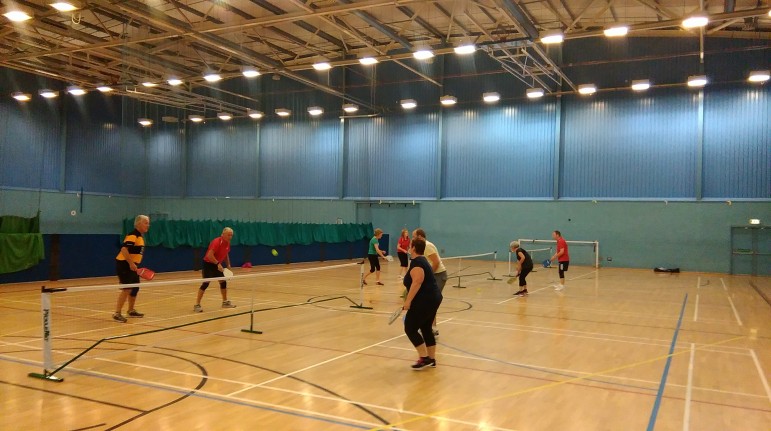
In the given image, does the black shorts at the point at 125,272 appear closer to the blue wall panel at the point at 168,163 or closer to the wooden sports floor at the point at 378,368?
the wooden sports floor at the point at 378,368

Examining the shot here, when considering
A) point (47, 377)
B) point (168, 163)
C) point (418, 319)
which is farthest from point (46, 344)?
point (168, 163)

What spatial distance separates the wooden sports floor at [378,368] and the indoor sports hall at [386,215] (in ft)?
0.21

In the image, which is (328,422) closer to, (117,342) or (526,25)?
(117,342)

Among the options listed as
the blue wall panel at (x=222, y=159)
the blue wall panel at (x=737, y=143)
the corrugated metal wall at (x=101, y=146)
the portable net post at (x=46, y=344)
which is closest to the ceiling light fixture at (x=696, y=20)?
the blue wall panel at (x=737, y=143)

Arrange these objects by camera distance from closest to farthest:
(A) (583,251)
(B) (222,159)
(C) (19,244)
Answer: (C) (19,244), (A) (583,251), (B) (222,159)

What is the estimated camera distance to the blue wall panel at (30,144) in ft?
104

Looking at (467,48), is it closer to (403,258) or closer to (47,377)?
(403,258)

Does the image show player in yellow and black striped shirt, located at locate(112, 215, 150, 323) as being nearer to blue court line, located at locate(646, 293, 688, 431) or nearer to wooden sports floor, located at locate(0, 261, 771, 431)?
wooden sports floor, located at locate(0, 261, 771, 431)

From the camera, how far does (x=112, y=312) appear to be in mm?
12344

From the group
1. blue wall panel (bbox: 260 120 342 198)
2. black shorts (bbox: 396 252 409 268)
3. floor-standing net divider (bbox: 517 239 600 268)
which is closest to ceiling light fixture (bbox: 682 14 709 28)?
black shorts (bbox: 396 252 409 268)

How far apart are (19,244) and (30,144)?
19178mm

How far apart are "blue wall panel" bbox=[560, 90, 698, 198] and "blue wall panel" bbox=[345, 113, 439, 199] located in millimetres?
8095

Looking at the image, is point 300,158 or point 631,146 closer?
point 631,146

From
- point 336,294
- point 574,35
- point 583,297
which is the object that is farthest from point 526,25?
point 336,294
